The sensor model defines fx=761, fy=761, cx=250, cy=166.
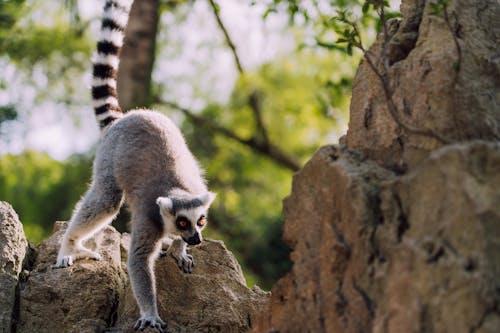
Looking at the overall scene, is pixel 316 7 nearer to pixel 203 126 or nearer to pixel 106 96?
pixel 106 96

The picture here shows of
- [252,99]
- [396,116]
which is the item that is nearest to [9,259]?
[396,116]

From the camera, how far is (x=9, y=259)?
5816 mm

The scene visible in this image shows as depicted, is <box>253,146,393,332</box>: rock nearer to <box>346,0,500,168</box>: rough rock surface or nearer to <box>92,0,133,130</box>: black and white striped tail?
<box>346,0,500,168</box>: rough rock surface

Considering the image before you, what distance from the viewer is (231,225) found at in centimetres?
1786

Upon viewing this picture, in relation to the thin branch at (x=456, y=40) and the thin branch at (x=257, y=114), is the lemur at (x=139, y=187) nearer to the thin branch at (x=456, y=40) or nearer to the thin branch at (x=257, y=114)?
the thin branch at (x=456, y=40)

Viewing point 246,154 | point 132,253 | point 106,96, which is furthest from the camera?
point 246,154

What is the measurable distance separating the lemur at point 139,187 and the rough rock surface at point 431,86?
2.19 meters

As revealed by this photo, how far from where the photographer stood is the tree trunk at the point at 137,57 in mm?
13625

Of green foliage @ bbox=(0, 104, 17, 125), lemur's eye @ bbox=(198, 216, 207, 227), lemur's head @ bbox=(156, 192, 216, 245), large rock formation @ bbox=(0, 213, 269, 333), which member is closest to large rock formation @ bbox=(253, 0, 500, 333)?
large rock formation @ bbox=(0, 213, 269, 333)

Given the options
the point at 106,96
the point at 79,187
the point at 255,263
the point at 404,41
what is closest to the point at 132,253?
the point at 106,96

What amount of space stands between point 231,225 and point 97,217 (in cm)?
1108

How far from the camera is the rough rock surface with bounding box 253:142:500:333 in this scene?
126 inches

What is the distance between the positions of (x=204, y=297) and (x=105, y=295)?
78 centimetres

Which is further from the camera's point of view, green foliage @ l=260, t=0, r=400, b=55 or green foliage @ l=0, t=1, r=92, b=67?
green foliage @ l=0, t=1, r=92, b=67
